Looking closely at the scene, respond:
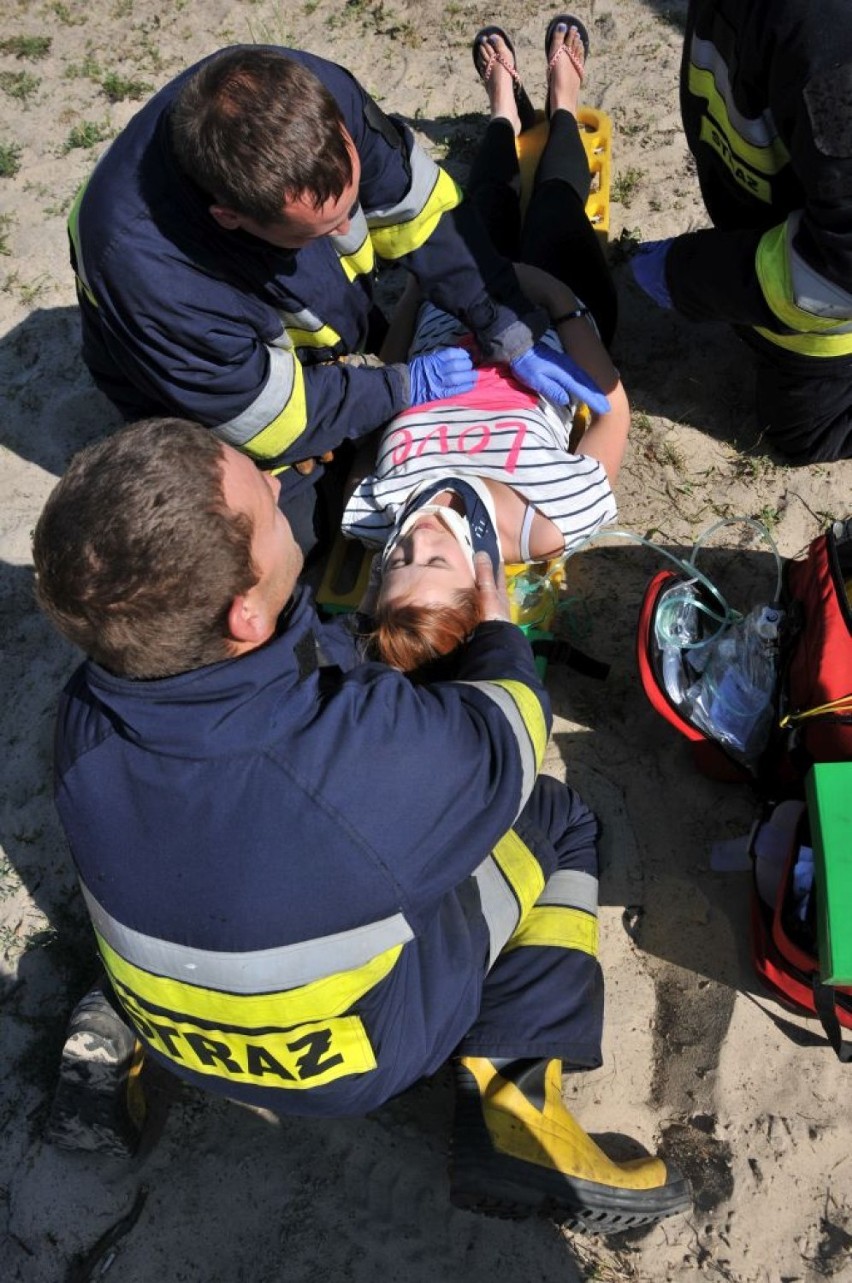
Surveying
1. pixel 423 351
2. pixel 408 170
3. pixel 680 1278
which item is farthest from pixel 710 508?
pixel 680 1278

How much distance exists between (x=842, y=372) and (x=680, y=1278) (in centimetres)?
265

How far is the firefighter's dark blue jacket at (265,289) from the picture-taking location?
2.64 meters

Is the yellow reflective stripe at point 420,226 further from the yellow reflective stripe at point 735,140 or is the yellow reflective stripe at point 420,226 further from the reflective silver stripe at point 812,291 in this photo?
the reflective silver stripe at point 812,291

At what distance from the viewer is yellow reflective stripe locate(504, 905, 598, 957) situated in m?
2.53

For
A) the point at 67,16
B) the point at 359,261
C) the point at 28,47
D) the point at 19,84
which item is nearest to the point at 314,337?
the point at 359,261

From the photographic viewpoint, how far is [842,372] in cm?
318

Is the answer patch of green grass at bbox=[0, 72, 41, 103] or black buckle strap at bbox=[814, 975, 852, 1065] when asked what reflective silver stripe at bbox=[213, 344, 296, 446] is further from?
patch of green grass at bbox=[0, 72, 41, 103]

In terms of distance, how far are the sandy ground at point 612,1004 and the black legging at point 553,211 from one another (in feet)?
1.30

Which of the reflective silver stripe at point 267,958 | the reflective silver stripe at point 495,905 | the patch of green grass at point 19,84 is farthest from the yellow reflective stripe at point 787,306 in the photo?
the patch of green grass at point 19,84

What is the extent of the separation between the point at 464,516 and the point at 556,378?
635mm

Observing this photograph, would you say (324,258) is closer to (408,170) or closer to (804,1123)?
(408,170)

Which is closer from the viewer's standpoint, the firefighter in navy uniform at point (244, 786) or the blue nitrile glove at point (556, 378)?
the firefighter in navy uniform at point (244, 786)

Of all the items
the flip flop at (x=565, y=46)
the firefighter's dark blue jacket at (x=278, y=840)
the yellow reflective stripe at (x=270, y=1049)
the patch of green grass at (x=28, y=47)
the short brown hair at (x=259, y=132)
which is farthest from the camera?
the patch of green grass at (x=28, y=47)

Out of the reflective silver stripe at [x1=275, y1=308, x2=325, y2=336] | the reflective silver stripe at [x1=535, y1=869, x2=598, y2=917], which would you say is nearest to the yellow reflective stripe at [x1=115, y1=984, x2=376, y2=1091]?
the reflective silver stripe at [x1=535, y1=869, x2=598, y2=917]
